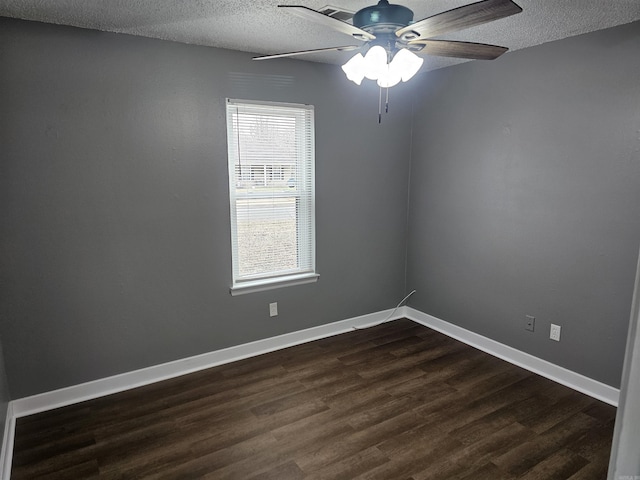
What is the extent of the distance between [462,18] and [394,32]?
0.32 metres

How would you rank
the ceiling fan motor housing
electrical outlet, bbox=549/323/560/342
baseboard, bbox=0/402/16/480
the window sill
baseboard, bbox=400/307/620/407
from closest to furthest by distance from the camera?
the ceiling fan motor housing, baseboard, bbox=0/402/16/480, baseboard, bbox=400/307/620/407, electrical outlet, bbox=549/323/560/342, the window sill

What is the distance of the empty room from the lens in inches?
88.8

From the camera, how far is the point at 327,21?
64.7 inches

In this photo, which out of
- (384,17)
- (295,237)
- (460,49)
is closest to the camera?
(384,17)

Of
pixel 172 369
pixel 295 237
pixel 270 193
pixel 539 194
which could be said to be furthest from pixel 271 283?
pixel 539 194

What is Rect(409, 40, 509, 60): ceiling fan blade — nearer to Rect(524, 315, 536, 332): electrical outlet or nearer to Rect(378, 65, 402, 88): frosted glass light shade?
Rect(378, 65, 402, 88): frosted glass light shade

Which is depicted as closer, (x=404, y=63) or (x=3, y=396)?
(x=404, y=63)

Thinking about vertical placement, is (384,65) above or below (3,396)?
above

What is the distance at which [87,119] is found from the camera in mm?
2596

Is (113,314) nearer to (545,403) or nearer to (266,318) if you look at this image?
(266,318)

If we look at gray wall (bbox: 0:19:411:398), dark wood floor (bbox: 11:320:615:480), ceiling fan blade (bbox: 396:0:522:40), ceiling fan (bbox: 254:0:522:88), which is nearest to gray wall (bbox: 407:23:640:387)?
dark wood floor (bbox: 11:320:615:480)

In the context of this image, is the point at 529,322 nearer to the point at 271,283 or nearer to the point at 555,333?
the point at 555,333

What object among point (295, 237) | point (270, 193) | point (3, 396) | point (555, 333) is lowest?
point (3, 396)

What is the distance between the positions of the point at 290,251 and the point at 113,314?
1458 mm
